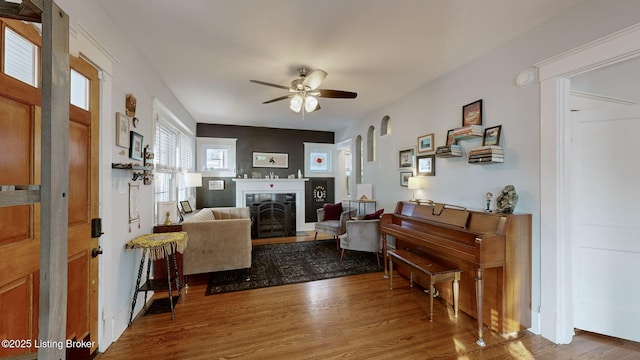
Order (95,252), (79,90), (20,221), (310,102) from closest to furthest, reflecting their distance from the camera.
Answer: (20,221), (79,90), (95,252), (310,102)

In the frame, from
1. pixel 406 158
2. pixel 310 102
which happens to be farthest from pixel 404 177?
pixel 310 102

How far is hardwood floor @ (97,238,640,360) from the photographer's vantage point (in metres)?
1.90

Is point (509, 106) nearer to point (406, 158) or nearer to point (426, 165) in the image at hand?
point (426, 165)

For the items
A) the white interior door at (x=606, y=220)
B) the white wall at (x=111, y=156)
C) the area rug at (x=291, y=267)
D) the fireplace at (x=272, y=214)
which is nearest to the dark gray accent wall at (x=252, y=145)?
the fireplace at (x=272, y=214)

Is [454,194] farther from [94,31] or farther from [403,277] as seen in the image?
[94,31]

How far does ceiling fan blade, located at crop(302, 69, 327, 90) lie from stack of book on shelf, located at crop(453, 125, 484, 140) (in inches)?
63.4

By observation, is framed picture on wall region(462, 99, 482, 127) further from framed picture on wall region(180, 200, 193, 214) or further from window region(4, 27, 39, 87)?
framed picture on wall region(180, 200, 193, 214)

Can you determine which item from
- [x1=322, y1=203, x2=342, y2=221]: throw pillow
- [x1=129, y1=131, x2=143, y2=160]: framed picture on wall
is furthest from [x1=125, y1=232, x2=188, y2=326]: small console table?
[x1=322, y1=203, x2=342, y2=221]: throw pillow

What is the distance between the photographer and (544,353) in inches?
75.0

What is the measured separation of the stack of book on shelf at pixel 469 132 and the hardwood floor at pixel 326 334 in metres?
1.84

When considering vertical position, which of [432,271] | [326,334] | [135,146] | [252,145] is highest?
[252,145]

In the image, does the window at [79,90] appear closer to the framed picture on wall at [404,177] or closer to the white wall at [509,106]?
the white wall at [509,106]

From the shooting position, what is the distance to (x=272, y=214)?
5.92 meters

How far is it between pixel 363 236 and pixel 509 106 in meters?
2.41
